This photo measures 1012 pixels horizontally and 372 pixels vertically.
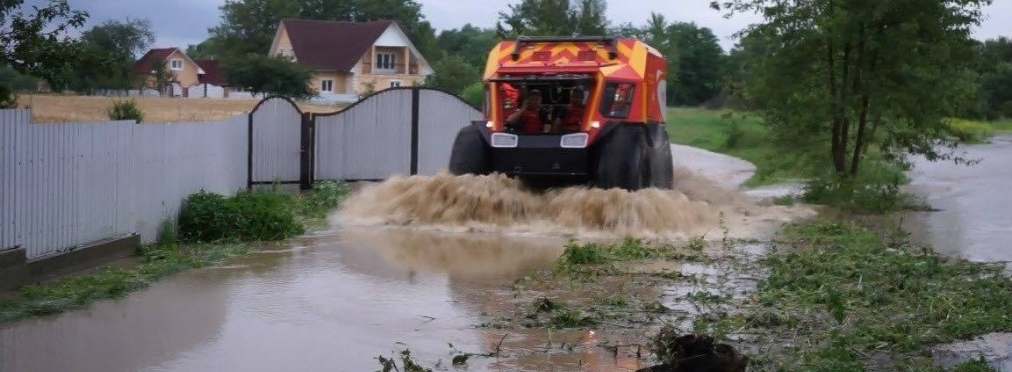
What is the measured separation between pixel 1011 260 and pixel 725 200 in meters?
7.08

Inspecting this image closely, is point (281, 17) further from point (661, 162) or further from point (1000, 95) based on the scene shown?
point (661, 162)

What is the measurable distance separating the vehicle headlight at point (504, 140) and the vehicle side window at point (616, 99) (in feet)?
4.26

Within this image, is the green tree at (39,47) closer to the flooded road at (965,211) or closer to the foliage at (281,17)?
the flooded road at (965,211)

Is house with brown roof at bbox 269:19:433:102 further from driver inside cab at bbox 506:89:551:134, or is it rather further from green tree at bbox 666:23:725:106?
driver inside cab at bbox 506:89:551:134

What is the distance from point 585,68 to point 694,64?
79.5 meters

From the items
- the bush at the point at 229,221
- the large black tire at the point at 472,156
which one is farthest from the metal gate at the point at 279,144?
the bush at the point at 229,221

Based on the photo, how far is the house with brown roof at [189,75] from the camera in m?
63.3

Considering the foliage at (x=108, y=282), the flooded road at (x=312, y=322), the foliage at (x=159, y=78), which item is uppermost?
the foliage at (x=159, y=78)

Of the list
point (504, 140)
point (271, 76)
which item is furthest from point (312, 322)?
point (271, 76)

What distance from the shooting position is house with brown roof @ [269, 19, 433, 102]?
2685 inches

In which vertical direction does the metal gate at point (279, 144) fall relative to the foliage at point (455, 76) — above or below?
below

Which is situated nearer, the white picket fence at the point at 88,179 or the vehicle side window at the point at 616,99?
the white picket fence at the point at 88,179

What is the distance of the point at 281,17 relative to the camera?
266 feet

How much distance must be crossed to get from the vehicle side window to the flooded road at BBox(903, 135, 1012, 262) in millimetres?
4320
